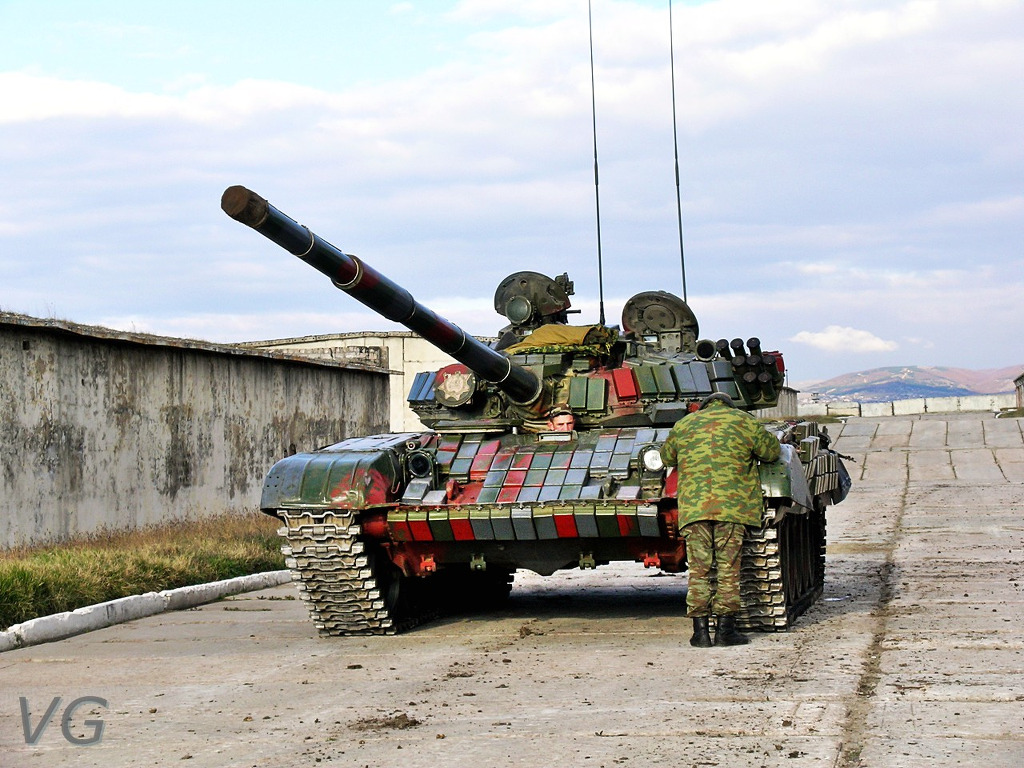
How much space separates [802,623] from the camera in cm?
1059

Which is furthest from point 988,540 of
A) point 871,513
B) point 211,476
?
point 211,476

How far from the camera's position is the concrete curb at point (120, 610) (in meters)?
10.6

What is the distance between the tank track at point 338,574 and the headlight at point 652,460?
6.90 ft

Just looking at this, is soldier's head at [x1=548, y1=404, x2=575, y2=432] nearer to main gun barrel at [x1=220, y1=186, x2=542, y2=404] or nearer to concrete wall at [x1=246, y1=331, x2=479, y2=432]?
main gun barrel at [x1=220, y1=186, x2=542, y2=404]

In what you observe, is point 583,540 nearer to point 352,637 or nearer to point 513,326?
point 352,637

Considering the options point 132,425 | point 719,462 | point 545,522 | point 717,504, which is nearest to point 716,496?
point 717,504

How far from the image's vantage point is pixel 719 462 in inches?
379

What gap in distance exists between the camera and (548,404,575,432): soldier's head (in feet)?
37.4

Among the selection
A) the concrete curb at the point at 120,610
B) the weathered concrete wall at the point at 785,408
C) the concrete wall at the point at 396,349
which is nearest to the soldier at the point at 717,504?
the concrete curb at the point at 120,610

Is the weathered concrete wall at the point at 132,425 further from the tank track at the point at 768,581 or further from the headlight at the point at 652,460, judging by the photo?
the tank track at the point at 768,581

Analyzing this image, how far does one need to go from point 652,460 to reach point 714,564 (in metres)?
0.91

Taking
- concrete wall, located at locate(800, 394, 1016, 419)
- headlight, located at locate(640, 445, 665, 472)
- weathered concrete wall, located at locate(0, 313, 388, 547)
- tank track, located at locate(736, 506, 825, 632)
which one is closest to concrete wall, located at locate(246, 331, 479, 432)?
weathered concrete wall, located at locate(0, 313, 388, 547)

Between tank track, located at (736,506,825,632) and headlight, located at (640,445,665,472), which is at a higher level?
headlight, located at (640,445,665,472)

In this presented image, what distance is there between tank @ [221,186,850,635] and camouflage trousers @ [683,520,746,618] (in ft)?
1.15
